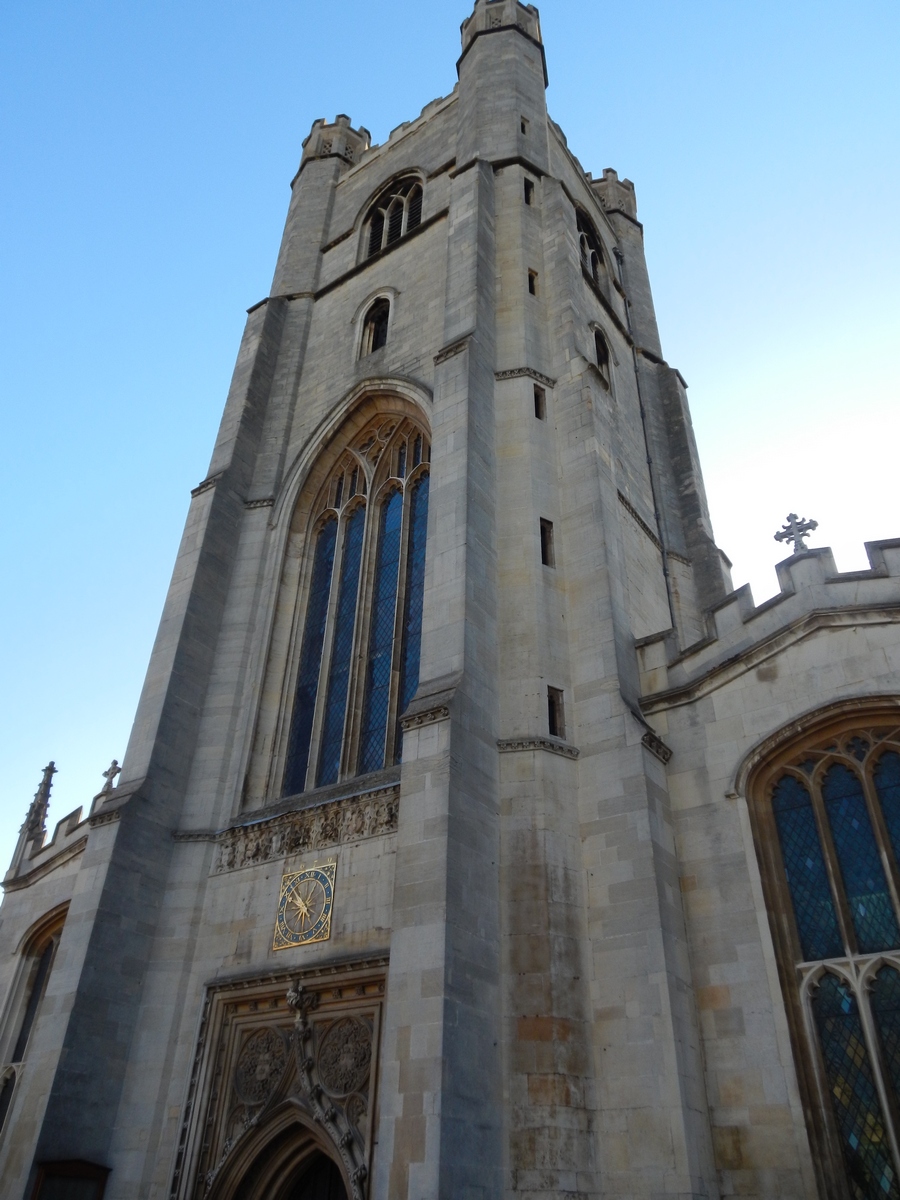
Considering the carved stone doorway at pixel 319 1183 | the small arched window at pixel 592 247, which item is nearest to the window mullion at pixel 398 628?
the carved stone doorway at pixel 319 1183

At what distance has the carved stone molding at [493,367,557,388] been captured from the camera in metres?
15.0

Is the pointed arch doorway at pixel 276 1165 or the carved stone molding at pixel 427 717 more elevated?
the carved stone molding at pixel 427 717

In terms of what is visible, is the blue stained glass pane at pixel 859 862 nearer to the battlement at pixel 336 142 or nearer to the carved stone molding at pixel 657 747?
the carved stone molding at pixel 657 747

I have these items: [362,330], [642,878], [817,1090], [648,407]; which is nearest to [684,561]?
[648,407]

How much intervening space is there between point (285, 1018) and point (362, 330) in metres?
13.5

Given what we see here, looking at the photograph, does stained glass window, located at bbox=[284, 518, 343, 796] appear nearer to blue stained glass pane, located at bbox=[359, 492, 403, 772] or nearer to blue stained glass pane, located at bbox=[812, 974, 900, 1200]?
blue stained glass pane, located at bbox=[359, 492, 403, 772]

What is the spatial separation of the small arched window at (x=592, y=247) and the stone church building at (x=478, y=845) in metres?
3.51

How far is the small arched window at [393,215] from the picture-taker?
21469mm

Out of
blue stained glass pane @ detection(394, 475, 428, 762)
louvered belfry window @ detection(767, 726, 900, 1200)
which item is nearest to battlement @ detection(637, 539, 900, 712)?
louvered belfry window @ detection(767, 726, 900, 1200)

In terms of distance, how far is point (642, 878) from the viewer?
393 inches

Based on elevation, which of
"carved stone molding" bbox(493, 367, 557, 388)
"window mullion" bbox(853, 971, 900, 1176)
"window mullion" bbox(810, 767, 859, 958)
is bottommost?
"window mullion" bbox(853, 971, 900, 1176)

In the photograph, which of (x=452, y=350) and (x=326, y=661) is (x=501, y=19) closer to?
(x=452, y=350)

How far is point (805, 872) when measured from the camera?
32.9 feet

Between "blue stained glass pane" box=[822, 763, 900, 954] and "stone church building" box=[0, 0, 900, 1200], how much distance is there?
37 mm
